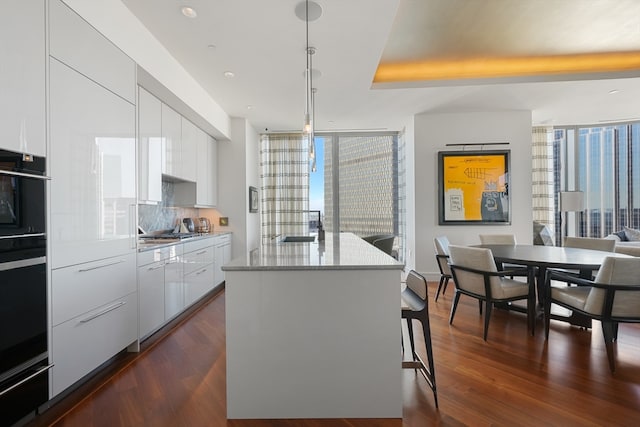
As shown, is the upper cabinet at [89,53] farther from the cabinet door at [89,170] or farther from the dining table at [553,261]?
the dining table at [553,261]

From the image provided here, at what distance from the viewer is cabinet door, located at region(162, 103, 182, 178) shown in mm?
3250

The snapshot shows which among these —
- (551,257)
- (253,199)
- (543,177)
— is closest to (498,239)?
(551,257)

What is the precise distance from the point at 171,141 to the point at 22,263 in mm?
2200

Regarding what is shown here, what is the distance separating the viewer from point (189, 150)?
3893 millimetres

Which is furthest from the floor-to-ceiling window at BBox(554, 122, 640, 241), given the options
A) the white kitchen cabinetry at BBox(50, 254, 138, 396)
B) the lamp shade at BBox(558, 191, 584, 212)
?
the white kitchen cabinetry at BBox(50, 254, 138, 396)

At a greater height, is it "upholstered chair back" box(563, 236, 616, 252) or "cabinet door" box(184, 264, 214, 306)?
"upholstered chair back" box(563, 236, 616, 252)

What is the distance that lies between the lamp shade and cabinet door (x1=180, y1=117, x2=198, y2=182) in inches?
241

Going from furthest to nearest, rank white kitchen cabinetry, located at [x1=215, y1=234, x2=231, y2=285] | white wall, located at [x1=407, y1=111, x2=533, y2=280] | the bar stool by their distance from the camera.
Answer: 1. white wall, located at [x1=407, y1=111, x2=533, y2=280]
2. white kitchen cabinetry, located at [x1=215, y1=234, x2=231, y2=285]
3. the bar stool

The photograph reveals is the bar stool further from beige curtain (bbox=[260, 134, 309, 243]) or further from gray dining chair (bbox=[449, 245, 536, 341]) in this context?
beige curtain (bbox=[260, 134, 309, 243])

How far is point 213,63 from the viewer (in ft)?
10.1

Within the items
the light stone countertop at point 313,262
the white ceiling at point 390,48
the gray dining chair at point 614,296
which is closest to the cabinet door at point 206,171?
the white ceiling at point 390,48

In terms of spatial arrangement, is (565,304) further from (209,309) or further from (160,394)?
(209,309)

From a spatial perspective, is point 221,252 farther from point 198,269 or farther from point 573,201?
point 573,201

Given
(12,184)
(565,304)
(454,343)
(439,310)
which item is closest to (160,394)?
(12,184)
